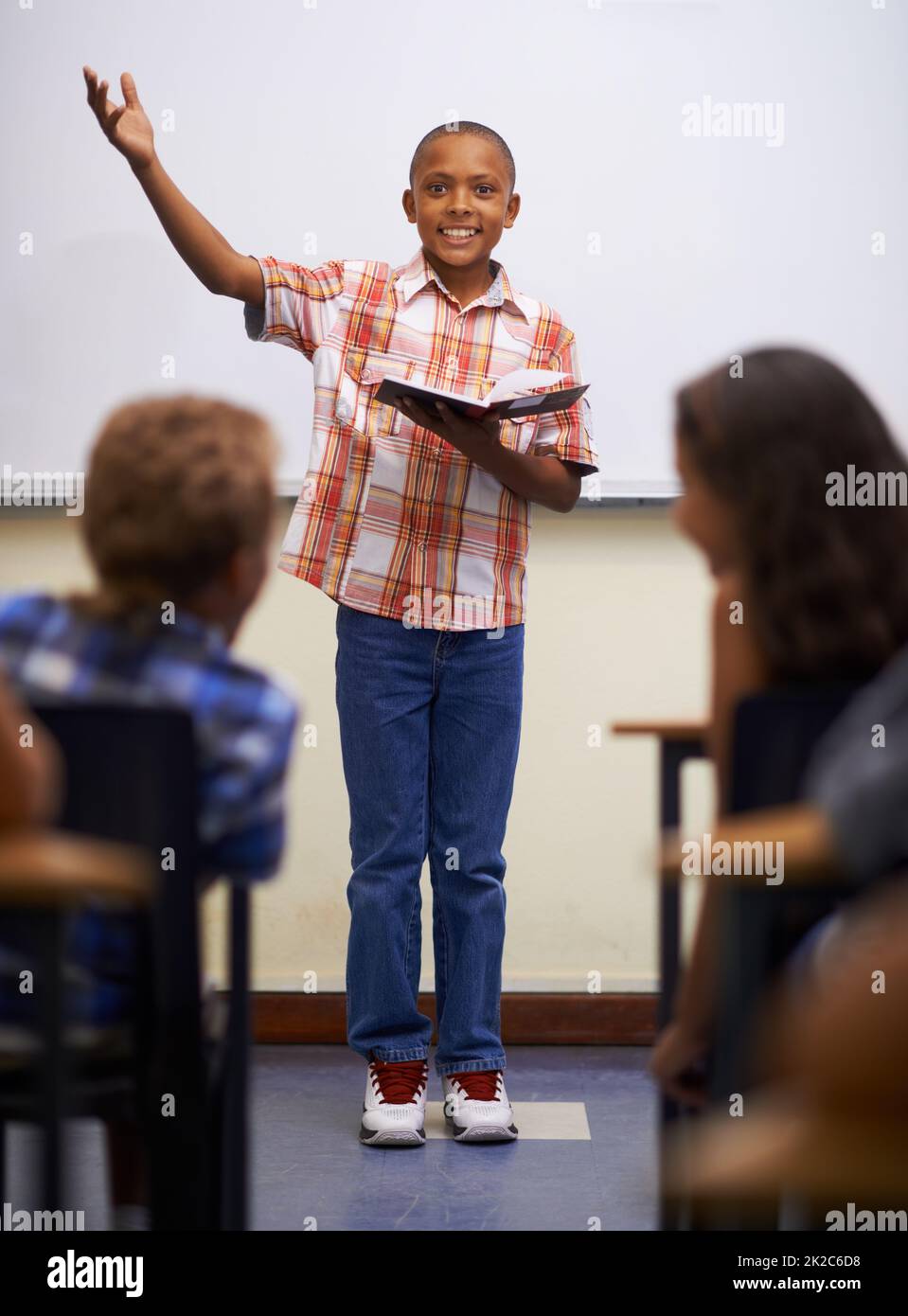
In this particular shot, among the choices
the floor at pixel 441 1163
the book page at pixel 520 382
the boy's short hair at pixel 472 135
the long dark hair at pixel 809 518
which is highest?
the boy's short hair at pixel 472 135

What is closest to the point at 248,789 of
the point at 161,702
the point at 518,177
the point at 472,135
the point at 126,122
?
the point at 161,702

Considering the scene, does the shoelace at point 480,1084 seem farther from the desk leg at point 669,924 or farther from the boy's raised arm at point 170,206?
the boy's raised arm at point 170,206

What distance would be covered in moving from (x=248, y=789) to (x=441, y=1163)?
43.5 inches

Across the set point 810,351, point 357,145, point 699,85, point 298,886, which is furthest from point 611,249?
point 810,351

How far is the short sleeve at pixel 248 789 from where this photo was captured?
44.5 inches

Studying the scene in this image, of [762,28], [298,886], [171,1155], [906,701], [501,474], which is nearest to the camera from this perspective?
[906,701]

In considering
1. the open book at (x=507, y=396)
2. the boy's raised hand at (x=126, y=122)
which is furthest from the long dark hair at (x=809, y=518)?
the boy's raised hand at (x=126, y=122)

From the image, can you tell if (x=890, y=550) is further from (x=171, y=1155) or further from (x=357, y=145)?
(x=357, y=145)

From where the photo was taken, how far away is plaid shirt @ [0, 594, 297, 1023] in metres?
1.13

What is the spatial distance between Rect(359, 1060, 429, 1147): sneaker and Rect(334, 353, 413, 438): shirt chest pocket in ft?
3.12

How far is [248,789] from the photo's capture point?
1136mm

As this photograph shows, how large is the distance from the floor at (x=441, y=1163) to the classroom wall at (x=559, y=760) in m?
0.26

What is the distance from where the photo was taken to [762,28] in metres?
2.66
